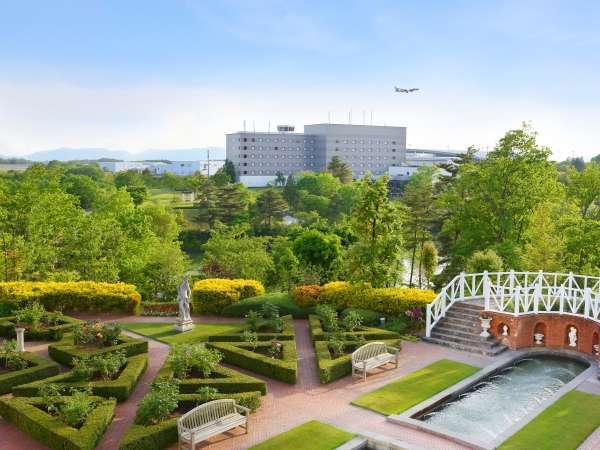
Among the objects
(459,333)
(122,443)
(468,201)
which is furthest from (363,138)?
(122,443)

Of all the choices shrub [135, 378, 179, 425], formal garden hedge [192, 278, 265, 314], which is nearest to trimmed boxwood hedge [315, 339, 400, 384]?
shrub [135, 378, 179, 425]

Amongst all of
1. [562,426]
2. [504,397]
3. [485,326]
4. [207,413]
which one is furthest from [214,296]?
[562,426]

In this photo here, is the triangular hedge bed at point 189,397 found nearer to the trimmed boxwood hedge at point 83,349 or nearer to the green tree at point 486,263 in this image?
the trimmed boxwood hedge at point 83,349

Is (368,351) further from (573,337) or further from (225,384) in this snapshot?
(573,337)

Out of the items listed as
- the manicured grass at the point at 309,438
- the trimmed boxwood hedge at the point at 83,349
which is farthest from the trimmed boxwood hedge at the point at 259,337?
the manicured grass at the point at 309,438

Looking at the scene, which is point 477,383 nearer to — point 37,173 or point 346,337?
point 346,337
